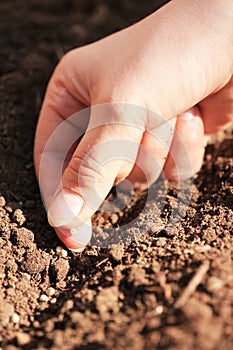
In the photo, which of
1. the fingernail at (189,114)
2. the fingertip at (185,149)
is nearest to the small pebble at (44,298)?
the fingertip at (185,149)

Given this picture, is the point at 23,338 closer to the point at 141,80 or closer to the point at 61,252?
the point at 61,252

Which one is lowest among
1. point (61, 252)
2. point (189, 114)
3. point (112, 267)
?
point (61, 252)

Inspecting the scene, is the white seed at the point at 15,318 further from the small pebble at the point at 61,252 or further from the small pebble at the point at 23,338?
the small pebble at the point at 61,252

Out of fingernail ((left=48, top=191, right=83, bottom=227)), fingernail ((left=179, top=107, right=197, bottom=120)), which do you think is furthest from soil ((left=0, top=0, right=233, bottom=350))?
fingernail ((left=179, top=107, right=197, bottom=120))

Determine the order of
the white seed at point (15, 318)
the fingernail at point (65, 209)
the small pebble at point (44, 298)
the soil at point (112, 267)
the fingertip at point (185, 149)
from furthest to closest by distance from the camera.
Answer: the fingertip at point (185, 149) < the fingernail at point (65, 209) < the small pebble at point (44, 298) < the white seed at point (15, 318) < the soil at point (112, 267)

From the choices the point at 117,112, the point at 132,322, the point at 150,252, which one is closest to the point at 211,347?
the point at 132,322

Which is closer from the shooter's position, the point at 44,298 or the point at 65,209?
the point at 44,298

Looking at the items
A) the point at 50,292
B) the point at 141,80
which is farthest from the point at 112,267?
the point at 141,80
